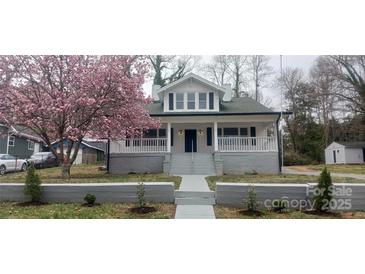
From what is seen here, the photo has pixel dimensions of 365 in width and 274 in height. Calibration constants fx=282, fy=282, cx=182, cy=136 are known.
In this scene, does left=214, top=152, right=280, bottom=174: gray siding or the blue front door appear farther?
the blue front door

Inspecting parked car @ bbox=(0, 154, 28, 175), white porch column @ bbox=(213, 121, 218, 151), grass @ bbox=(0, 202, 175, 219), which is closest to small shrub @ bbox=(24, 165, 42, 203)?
grass @ bbox=(0, 202, 175, 219)

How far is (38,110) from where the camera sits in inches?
382

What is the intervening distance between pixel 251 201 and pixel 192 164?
22.3 ft

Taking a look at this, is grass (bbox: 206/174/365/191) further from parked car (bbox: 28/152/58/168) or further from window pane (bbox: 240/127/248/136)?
parked car (bbox: 28/152/58/168)

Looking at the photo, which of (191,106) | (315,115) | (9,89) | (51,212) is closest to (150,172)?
(191,106)

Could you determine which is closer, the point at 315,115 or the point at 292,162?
the point at 292,162

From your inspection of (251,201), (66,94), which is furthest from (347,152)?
(66,94)

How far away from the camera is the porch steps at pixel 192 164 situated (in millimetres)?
12563

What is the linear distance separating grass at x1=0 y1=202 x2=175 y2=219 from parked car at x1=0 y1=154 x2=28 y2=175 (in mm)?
8185

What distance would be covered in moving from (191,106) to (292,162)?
6.92 m

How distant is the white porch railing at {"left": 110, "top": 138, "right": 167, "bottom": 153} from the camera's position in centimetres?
1391

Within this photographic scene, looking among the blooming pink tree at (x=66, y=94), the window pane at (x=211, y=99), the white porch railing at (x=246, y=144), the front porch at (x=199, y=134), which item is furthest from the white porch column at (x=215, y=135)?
the blooming pink tree at (x=66, y=94)

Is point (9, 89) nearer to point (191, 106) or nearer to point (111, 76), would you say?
point (111, 76)

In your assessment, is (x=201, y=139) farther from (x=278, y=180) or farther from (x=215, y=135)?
(x=278, y=180)
